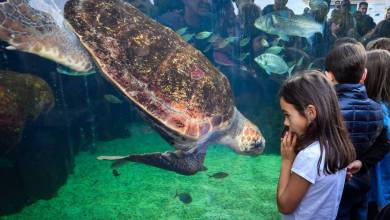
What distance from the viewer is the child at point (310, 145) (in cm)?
92

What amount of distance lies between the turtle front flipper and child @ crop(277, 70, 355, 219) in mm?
1589

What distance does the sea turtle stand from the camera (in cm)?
257

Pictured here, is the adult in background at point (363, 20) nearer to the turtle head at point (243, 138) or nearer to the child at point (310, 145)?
the turtle head at point (243, 138)

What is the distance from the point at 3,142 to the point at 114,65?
1.34 m

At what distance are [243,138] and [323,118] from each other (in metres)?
1.98

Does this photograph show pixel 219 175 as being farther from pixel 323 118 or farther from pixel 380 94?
pixel 323 118

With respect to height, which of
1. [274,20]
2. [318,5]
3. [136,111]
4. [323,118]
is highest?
[318,5]

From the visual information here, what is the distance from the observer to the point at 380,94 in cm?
140

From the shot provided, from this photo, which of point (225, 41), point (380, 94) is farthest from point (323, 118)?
point (225, 41)

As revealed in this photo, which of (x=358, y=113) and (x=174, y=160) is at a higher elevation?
(x=358, y=113)

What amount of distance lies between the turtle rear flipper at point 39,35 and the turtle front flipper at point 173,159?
1.48m

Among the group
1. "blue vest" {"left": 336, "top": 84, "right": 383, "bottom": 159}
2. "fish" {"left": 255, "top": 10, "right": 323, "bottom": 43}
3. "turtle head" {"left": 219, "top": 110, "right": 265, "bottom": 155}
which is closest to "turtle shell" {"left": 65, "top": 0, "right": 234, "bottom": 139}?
"turtle head" {"left": 219, "top": 110, "right": 265, "bottom": 155}

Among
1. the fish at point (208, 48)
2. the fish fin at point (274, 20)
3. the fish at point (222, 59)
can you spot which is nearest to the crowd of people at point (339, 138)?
the fish fin at point (274, 20)

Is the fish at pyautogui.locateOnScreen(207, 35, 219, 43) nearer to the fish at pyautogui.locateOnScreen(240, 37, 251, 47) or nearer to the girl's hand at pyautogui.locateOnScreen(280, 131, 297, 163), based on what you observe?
the fish at pyautogui.locateOnScreen(240, 37, 251, 47)
